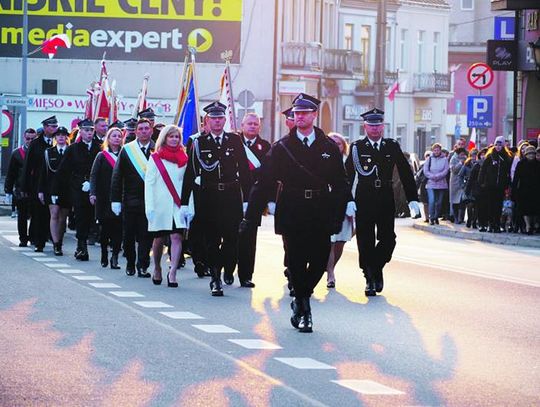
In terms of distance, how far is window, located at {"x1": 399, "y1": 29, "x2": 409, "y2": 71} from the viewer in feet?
248

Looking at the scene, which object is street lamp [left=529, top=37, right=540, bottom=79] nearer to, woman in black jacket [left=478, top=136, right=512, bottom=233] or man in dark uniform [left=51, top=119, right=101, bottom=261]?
woman in black jacket [left=478, top=136, right=512, bottom=233]

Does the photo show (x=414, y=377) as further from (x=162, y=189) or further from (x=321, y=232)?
(x=162, y=189)

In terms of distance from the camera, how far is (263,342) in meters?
13.1

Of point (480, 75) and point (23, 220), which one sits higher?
point (480, 75)

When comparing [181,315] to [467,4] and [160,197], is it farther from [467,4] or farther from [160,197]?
[467,4]

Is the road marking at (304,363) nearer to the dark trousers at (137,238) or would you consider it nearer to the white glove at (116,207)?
the dark trousers at (137,238)

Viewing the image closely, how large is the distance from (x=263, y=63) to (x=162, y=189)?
4695cm

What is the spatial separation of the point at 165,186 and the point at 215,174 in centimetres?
156

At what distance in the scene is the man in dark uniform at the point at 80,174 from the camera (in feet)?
77.8

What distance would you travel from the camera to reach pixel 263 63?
6612 centimetres

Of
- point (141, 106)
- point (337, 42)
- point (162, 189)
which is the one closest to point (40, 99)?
point (337, 42)

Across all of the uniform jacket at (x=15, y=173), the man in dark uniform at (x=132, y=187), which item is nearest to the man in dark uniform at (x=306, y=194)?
the man in dark uniform at (x=132, y=187)

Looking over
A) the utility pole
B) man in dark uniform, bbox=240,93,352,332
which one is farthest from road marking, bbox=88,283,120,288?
the utility pole

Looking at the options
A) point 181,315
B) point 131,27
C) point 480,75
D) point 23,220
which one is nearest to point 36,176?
point 23,220
